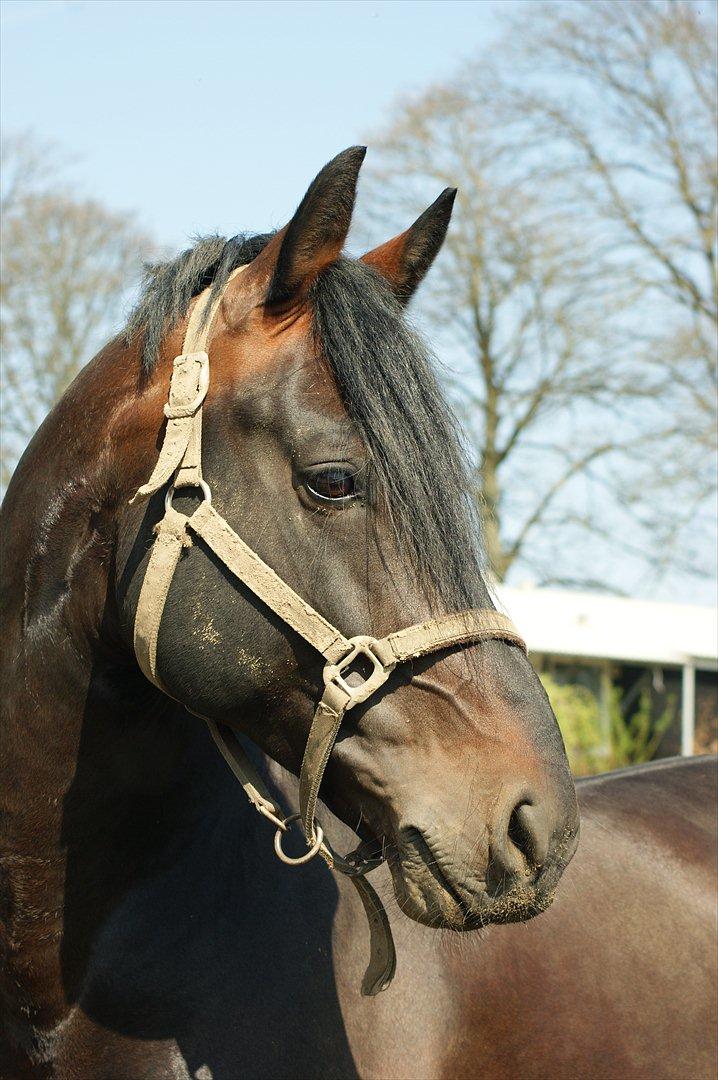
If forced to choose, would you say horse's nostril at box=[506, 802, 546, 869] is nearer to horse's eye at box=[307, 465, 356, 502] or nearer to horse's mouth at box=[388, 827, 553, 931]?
horse's mouth at box=[388, 827, 553, 931]

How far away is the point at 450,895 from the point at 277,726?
49 centimetres

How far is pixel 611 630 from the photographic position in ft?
59.8

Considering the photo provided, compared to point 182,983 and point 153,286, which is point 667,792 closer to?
point 182,983

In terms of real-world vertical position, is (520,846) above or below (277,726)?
below

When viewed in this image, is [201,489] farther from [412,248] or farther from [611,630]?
[611,630]

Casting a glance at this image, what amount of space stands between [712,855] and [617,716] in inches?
495

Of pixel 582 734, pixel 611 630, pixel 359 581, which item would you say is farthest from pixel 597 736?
pixel 359 581

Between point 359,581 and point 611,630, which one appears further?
point 611,630

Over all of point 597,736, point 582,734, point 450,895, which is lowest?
point 597,736

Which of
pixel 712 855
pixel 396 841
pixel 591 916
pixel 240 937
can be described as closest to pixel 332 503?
pixel 396 841

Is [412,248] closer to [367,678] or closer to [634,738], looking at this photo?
[367,678]

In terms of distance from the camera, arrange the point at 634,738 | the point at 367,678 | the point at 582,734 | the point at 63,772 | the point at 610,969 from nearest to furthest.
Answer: the point at 367,678 < the point at 63,772 < the point at 610,969 < the point at 582,734 < the point at 634,738

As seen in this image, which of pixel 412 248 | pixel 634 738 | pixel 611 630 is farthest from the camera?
pixel 611 630

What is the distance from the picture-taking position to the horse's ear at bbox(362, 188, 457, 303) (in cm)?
264
